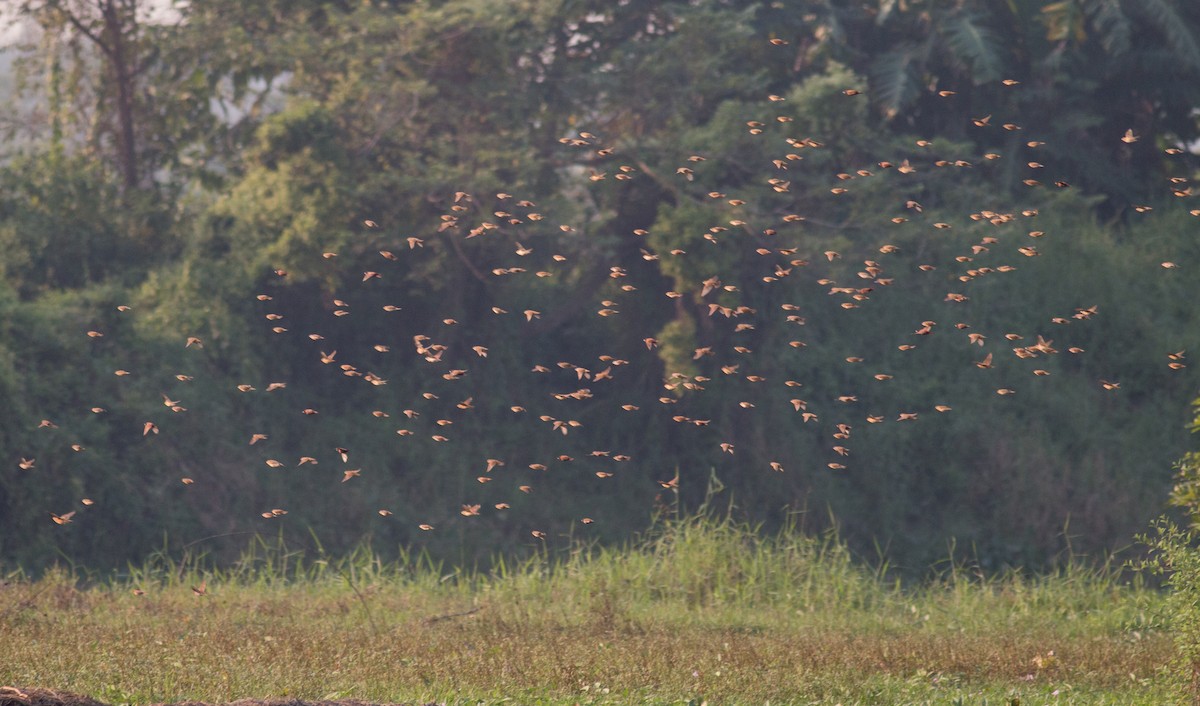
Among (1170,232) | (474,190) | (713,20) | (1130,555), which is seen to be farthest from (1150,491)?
(474,190)

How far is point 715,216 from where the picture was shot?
15336mm

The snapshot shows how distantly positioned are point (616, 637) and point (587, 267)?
901 centimetres

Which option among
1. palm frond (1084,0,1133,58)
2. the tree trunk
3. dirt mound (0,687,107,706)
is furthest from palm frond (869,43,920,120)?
dirt mound (0,687,107,706)

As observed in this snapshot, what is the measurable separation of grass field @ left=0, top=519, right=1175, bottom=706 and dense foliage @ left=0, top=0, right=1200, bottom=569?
3.48 m

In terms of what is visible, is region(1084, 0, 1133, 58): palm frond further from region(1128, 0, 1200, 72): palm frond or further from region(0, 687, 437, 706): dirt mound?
region(0, 687, 437, 706): dirt mound

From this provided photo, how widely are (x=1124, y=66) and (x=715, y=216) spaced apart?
6927mm

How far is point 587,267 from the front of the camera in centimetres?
1748

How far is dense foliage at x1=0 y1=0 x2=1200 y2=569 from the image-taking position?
599 inches

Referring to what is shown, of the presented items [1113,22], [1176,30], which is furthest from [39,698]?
[1176,30]

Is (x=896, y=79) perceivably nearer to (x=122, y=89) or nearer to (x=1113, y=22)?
(x=1113, y=22)

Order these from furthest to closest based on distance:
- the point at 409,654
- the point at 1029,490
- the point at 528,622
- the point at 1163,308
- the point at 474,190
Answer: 1. the point at 1163,308
2. the point at 1029,490
3. the point at 474,190
4. the point at 528,622
5. the point at 409,654

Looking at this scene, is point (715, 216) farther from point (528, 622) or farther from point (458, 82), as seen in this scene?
point (528, 622)

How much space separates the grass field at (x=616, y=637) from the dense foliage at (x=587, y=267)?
3484 mm

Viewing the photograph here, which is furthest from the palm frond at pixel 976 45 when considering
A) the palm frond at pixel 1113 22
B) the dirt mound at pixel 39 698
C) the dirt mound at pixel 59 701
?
the dirt mound at pixel 39 698
